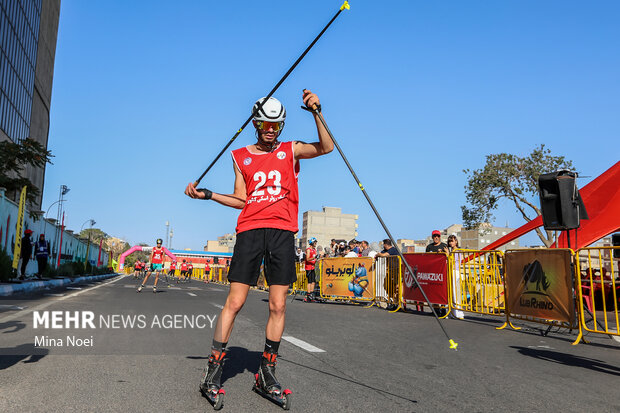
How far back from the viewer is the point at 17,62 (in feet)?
148

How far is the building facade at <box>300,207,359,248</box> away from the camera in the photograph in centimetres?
16288

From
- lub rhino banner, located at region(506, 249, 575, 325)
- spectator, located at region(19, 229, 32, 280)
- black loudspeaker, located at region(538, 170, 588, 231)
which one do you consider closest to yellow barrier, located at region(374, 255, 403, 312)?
lub rhino banner, located at region(506, 249, 575, 325)

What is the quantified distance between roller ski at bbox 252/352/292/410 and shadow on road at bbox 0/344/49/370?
6.90 ft

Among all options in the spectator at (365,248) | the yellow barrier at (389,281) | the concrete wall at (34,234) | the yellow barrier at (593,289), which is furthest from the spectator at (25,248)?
the yellow barrier at (593,289)

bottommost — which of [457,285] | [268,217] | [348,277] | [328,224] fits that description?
[457,285]

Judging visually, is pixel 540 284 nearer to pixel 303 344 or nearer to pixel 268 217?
pixel 303 344

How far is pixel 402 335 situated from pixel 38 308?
6.30m

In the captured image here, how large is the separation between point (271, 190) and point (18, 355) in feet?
9.26

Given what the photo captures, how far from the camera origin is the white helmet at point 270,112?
3627 mm

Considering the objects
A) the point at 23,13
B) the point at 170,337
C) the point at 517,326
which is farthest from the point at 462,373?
the point at 23,13

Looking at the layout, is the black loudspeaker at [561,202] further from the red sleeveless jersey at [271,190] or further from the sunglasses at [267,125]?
the sunglasses at [267,125]

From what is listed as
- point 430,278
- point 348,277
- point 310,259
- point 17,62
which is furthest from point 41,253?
point 17,62

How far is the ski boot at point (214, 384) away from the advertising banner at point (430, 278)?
854cm

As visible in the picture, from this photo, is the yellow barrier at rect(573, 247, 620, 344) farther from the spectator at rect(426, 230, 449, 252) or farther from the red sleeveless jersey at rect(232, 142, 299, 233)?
the red sleeveless jersey at rect(232, 142, 299, 233)
